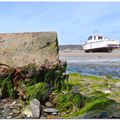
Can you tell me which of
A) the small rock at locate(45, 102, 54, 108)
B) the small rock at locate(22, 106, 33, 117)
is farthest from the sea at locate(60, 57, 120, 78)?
the small rock at locate(22, 106, 33, 117)

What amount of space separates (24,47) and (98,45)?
1988cm

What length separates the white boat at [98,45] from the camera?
24809mm

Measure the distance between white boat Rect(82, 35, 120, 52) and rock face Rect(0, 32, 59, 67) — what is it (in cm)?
1690

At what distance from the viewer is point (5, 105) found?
20.2ft


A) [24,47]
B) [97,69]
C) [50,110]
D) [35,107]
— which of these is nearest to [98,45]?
[97,69]

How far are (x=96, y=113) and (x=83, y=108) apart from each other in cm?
65

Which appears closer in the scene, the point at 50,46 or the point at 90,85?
the point at 50,46

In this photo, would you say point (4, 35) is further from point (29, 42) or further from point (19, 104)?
point (19, 104)

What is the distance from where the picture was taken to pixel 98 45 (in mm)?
26375

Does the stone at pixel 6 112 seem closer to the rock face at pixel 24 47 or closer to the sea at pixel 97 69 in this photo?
the rock face at pixel 24 47

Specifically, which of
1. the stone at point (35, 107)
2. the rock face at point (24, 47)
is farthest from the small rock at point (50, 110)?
the rock face at point (24, 47)

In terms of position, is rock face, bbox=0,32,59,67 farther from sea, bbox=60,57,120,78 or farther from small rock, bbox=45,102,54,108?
sea, bbox=60,57,120,78

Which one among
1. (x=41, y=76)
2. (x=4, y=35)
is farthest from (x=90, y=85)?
(x=4, y=35)

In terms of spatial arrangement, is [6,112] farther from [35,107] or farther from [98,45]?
[98,45]
